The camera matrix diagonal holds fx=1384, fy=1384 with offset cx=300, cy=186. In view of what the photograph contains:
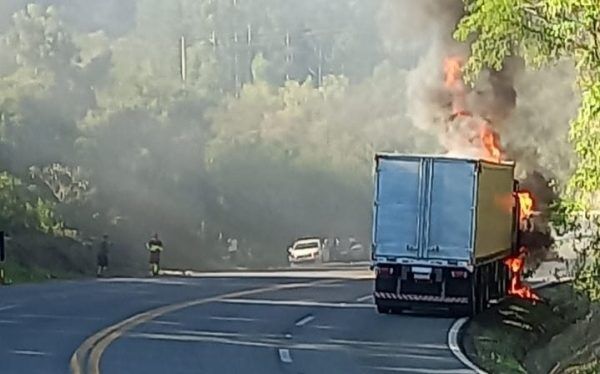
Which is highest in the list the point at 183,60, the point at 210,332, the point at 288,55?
the point at 288,55

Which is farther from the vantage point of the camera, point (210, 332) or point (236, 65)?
point (236, 65)

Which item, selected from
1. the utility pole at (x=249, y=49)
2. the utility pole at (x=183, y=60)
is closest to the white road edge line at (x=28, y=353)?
the utility pole at (x=183, y=60)

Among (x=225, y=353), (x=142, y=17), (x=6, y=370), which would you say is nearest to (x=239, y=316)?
(x=225, y=353)

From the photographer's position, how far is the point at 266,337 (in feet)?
65.2

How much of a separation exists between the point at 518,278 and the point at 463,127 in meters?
5.17

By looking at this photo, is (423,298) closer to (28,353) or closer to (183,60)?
(28,353)

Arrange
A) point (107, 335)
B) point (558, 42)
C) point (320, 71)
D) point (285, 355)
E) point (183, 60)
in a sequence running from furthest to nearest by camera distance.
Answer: point (320, 71), point (183, 60), point (107, 335), point (285, 355), point (558, 42)

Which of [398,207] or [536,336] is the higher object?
[398,207]

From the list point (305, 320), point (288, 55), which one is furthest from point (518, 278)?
point (288, 55)

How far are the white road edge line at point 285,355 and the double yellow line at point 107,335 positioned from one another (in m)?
2.24

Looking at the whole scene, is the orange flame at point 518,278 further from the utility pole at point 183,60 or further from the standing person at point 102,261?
the utility pole at point 183,60

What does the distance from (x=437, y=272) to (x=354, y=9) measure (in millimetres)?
86041

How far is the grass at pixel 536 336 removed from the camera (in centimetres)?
2011

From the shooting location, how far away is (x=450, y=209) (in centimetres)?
2453
